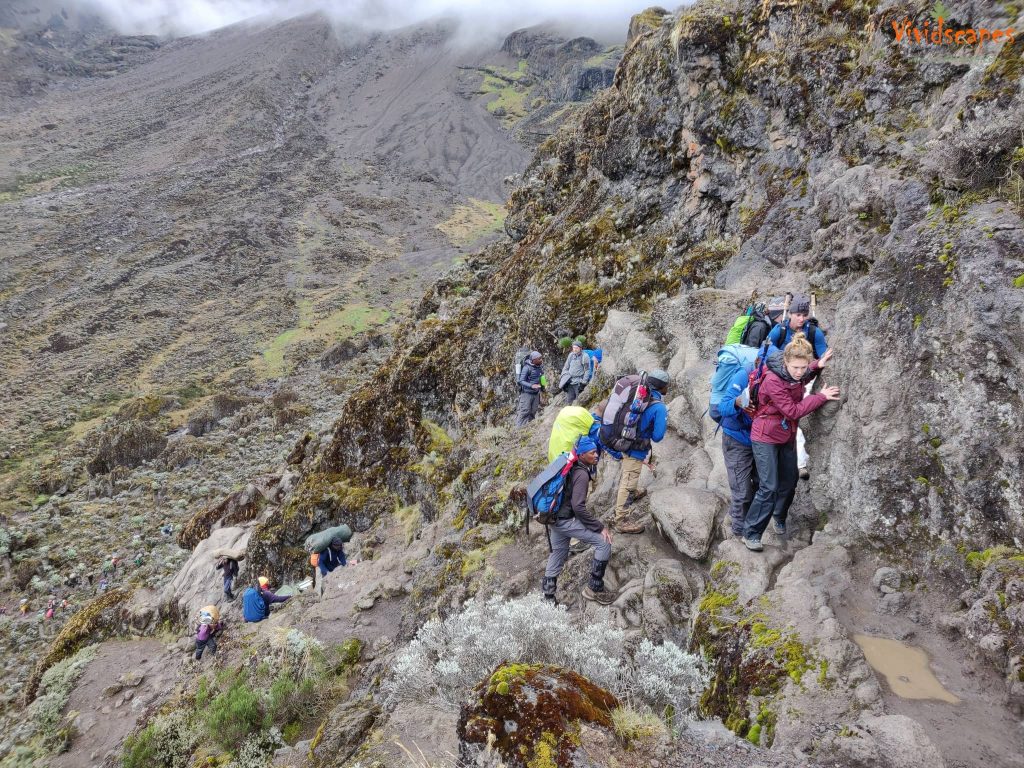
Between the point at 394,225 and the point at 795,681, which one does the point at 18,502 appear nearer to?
the point at 795,681

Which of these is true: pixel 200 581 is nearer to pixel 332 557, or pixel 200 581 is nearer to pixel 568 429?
pixel 332 557

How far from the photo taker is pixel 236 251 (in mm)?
76625

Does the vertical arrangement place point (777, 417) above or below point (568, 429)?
above

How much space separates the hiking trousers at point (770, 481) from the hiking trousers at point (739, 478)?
16 centimetres

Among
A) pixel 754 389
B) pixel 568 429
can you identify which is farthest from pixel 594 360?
pixel 754 389

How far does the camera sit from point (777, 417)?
4898 mm

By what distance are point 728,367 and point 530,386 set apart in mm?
6396

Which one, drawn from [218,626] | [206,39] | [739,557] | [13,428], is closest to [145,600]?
[218,626]

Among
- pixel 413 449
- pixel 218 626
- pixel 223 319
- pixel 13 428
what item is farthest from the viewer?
pixel 223 319

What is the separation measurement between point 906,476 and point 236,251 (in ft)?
278

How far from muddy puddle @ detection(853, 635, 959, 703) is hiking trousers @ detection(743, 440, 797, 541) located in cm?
126

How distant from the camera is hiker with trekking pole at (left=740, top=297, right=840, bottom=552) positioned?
15.5 feet

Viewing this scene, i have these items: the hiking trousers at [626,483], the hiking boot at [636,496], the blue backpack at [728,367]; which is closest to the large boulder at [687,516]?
the hiking trousers at [626,483]

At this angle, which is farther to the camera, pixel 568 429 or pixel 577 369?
pixel 577 369
